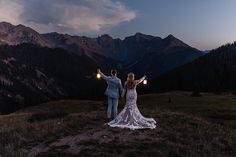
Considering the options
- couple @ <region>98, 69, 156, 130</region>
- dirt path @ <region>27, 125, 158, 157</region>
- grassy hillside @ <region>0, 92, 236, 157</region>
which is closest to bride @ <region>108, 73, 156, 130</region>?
couple @ <region>98, 69, 156, 130</region>

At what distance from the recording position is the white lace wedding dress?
26.8 m

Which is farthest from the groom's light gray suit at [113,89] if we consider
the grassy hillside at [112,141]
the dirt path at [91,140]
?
the dirt path at [91,140]

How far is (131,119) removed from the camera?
2731 cm

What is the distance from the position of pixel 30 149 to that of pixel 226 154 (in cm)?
979

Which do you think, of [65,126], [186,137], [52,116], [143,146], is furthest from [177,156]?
[52,116]

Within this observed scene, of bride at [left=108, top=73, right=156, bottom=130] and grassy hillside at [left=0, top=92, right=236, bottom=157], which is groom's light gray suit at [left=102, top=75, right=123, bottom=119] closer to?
bride at [left=108, top=73, right=156, bottom=130]

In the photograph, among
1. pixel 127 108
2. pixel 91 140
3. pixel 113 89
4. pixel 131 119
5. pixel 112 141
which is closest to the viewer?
pixel 112 141

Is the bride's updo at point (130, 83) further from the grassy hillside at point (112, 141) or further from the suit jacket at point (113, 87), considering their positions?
the grassy hillside at point (112, 141)

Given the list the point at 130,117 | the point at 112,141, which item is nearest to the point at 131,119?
the point at 130,117

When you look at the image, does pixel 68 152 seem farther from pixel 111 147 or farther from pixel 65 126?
pixel 65 126

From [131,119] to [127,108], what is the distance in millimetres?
917

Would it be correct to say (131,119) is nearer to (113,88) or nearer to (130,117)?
(130,117)

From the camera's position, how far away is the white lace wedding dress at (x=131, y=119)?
26812 millimetres

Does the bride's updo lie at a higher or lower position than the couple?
higher
